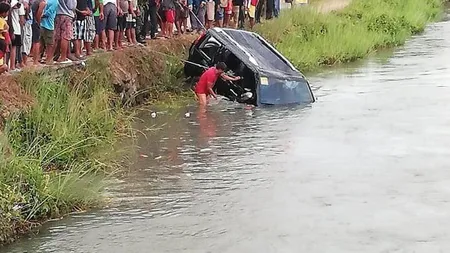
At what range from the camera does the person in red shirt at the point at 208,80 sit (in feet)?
52.1

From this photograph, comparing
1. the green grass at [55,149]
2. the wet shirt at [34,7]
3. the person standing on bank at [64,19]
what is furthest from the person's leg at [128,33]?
the wet shirt at [34,7]

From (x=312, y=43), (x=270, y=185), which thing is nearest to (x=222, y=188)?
(x=270, y=185)

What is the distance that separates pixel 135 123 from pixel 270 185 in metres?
4.48

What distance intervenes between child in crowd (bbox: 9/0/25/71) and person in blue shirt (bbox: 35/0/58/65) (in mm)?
436

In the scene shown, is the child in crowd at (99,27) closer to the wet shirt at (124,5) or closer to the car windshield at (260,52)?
the wet shirt at (124,5)

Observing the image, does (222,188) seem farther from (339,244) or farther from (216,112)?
(216,112)

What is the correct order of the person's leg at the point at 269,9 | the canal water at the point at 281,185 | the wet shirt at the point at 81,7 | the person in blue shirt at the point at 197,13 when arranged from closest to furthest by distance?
1. the canal water at the point at 281,185
2. the wet shirt at the point at 81,7
3. the person in blue shirt at the point at 197,13
4. the person's leg at the point at 269,9

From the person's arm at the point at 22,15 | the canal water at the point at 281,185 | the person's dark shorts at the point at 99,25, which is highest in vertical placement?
the person's arm at the point at 22,15

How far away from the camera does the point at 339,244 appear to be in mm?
8648

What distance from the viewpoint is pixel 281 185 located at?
1075cm

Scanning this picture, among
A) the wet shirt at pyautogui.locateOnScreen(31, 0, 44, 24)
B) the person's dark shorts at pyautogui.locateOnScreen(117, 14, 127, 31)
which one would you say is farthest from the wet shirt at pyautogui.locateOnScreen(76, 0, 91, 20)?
the person's dark shorts at pyautogui.locateOnScreen(117, 14, 127, 31)

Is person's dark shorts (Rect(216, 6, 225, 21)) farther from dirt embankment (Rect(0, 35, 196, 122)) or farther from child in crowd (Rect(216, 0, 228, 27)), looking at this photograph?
dirt embankment (Rect(0, 35, 196, 122))

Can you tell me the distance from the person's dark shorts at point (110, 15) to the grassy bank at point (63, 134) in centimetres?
55

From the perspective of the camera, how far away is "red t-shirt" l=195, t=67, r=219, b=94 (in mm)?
15898
